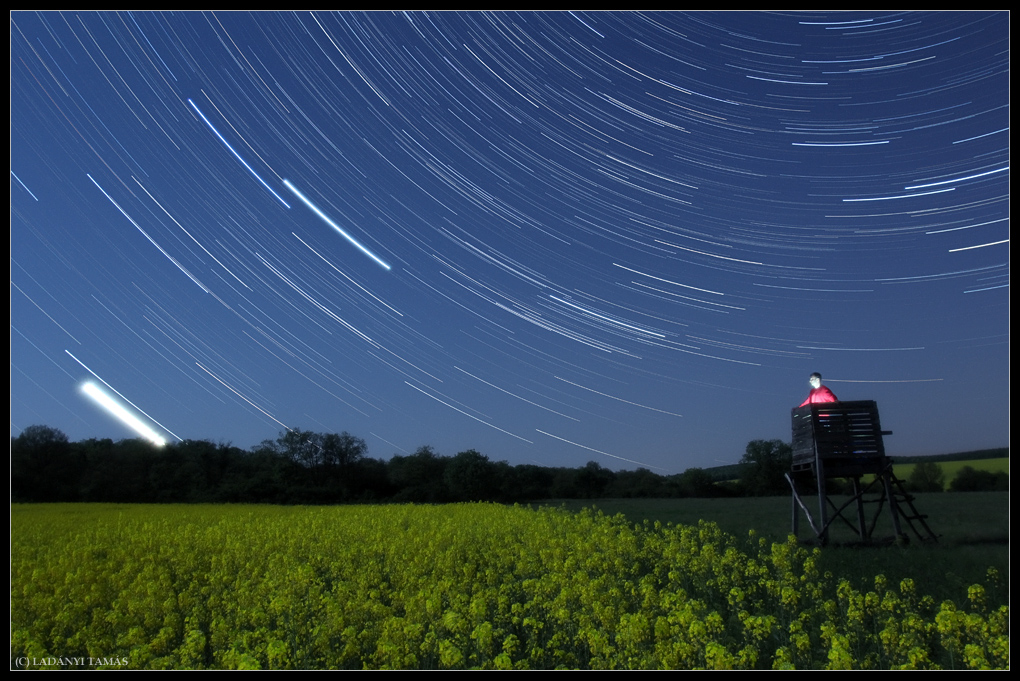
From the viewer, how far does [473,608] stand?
5.51 meters

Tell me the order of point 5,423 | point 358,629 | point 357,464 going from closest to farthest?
point 5,423 < point 358,629 < point 357,464

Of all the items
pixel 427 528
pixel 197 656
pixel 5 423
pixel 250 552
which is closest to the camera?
pixel 5 423

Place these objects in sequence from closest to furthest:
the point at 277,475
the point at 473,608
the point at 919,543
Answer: the point at 473,608 → the point at 919,543 → the point at 277,475

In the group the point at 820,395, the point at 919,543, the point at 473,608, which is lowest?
the point at 473,608

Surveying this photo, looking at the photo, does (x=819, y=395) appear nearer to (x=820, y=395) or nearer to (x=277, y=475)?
(x=820, y=395)

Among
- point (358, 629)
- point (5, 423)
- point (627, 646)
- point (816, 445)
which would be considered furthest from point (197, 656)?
point (816, 445)

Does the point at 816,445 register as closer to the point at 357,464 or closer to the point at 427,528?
the point at 427,528

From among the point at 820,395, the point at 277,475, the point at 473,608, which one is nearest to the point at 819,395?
the point at 820,395

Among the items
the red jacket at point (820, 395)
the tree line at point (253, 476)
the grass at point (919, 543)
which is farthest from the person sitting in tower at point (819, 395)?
the tree line at point (253, 476)

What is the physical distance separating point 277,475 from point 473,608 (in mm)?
14972

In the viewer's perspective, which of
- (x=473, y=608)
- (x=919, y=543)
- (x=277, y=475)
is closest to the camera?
(x=473, y=608)

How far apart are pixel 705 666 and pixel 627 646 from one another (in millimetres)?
594

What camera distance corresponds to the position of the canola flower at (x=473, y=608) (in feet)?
15.6

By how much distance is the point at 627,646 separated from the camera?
15.6 feet
